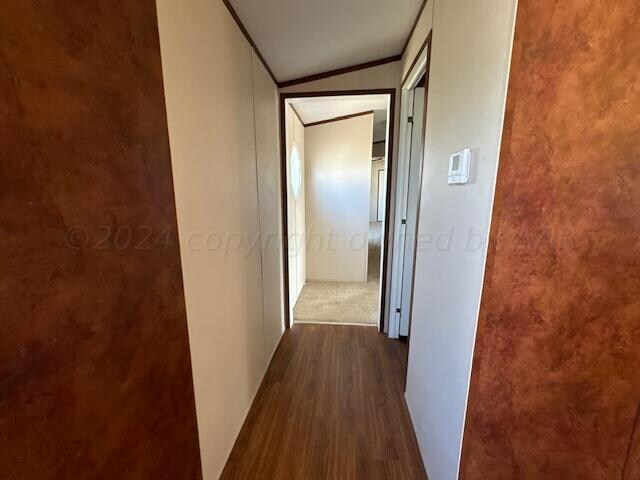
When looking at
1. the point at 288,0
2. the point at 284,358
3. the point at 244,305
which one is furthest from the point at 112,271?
the point at 284,358

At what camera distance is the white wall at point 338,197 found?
3979 millimetres

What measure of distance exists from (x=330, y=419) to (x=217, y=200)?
1.49 m

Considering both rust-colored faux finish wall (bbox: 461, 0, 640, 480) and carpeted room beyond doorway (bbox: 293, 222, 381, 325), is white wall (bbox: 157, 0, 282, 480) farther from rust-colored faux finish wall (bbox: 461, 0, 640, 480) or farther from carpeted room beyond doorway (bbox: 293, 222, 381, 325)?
carpeted room beyond doorway (bbox: 293, 222, 381, 325)

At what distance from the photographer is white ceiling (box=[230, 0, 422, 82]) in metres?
1.52

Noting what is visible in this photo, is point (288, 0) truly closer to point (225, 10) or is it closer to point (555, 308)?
point (225, 10)

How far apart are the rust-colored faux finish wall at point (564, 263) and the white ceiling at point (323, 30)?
1.14m

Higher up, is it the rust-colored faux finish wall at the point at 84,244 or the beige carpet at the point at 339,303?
the rust-colored faux finish wall at the point at 84,244

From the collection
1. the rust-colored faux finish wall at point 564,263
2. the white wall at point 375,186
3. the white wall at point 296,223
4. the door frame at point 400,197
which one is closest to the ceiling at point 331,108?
the white wall at point 296,223

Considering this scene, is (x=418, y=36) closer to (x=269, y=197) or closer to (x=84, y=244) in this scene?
(x=269, y=197)

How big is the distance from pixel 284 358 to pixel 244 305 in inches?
36.8

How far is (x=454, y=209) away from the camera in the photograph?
1.18 meters

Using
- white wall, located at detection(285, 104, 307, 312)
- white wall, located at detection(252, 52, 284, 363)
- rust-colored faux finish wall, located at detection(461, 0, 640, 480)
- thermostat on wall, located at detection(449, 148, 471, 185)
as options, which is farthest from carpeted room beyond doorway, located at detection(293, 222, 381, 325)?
thermostat on wall, located at detection(449, 148, 471, 185)

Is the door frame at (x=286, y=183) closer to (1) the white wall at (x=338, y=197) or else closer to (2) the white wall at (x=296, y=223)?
(2) the white wall at (x=296, y=223)

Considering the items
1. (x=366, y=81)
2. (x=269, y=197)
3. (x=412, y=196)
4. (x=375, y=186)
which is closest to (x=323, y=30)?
(x=366, y=81)
